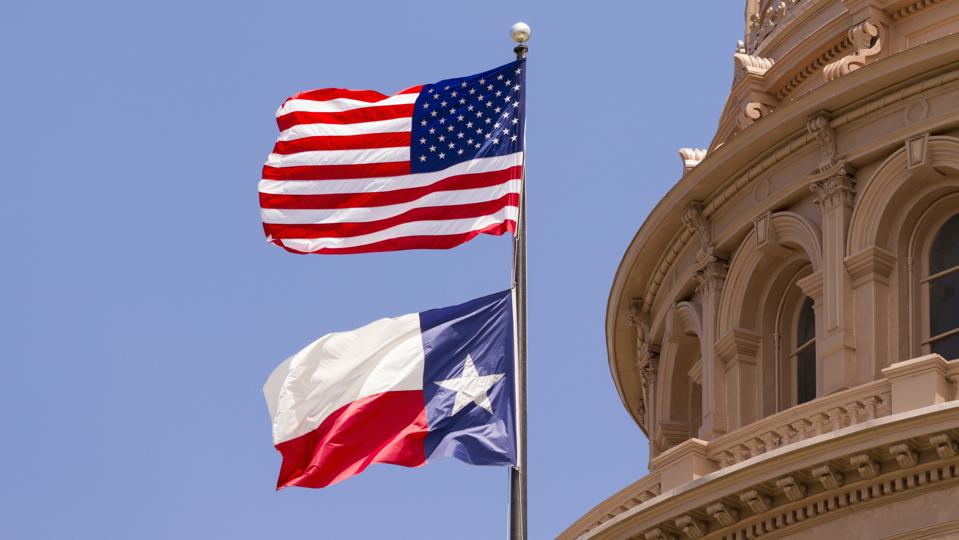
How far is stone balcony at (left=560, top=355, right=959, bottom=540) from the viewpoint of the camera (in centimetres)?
3180

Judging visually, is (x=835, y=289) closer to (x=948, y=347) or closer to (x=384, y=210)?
(x=948, y=347)

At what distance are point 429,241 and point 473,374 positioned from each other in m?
1.60

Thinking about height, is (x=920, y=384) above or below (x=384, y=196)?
below

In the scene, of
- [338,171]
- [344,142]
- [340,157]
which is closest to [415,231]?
[338,171]

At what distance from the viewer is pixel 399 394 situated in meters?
28.0

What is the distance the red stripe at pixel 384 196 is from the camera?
28.5m

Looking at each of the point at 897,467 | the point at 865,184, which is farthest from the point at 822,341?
the point at 897,467

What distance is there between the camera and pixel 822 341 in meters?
37.5

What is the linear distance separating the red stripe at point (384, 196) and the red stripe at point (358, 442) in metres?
2.21

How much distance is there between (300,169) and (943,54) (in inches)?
448

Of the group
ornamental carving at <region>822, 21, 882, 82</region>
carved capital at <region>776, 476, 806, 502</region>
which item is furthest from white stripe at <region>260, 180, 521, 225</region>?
ornamental carving at <region>822, 21, 882, 82</region>

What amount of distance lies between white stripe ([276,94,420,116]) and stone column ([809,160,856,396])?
9.31 meters

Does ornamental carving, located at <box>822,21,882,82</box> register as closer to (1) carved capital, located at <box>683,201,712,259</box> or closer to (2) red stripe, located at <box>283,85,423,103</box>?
(1) carved capital, located at <box>683,201,712,259</box>

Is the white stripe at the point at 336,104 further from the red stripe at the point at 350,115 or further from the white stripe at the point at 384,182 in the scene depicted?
the white stripe at the point at 384,182
